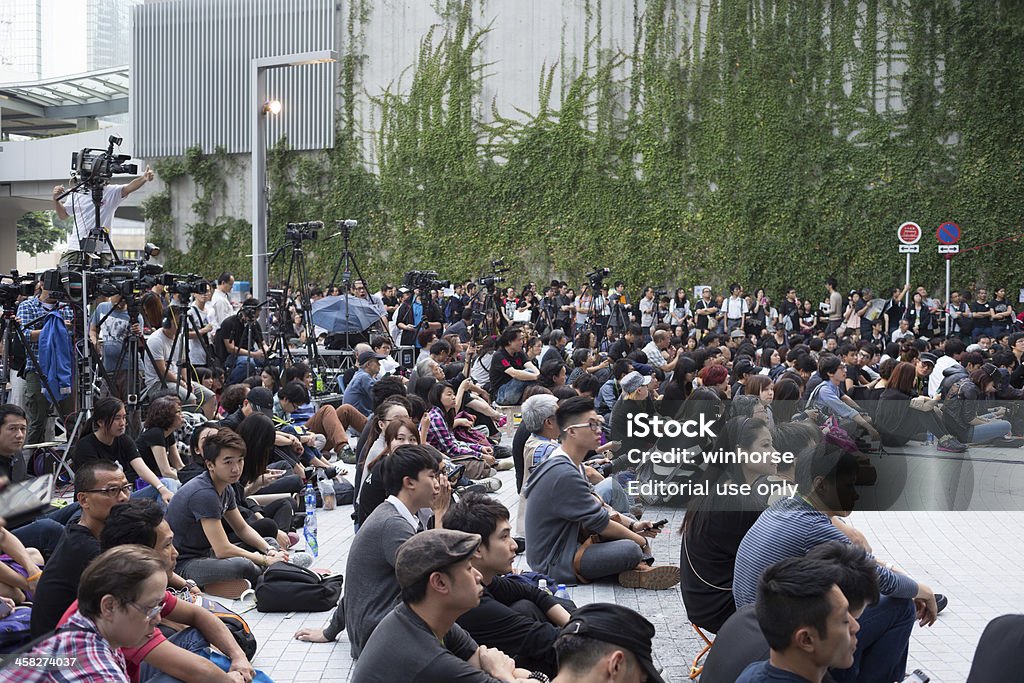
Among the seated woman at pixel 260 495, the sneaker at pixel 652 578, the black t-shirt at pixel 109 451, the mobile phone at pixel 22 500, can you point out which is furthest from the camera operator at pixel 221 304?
the mobile phone at pixel 22 500

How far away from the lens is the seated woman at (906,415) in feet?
35.0

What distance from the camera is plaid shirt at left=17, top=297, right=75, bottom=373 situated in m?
9.04

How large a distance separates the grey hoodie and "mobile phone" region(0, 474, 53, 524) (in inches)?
135

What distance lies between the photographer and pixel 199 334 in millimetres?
12086

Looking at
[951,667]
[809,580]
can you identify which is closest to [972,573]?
[951,667]

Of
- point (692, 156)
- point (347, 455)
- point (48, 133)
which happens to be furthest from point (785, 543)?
point (48, 133)

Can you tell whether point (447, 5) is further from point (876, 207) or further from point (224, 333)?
point (224, 333)

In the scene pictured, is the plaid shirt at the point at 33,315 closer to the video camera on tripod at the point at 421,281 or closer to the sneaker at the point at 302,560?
the sneaker at the point at 302,560

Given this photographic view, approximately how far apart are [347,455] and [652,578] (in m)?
4.63

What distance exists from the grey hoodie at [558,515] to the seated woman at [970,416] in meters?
6.24

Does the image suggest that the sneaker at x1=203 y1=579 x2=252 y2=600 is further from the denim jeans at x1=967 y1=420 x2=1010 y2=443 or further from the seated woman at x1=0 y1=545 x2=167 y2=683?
the denim jeans at x1=967 y1=420 x2=1010 y2=443

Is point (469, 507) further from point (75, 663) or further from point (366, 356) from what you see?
point (366, 356)

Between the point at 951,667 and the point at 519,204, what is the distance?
22227mm

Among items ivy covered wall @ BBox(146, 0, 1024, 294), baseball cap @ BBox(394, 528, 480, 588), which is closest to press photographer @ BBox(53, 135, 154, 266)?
baseball cap @ BBox(394, 528, 480, 588)
